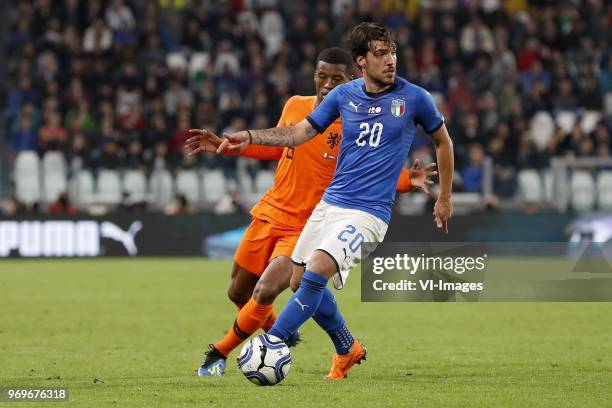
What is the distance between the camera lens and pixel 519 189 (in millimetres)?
23344

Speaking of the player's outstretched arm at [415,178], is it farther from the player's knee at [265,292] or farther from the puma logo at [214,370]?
the puma logo at [214,370]

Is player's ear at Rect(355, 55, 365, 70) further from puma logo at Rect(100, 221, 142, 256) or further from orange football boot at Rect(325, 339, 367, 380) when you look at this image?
puma logo at Rect(100, 221, 142, 256)

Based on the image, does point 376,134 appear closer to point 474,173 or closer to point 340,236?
point 340,236

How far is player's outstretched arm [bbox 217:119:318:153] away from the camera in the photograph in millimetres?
8039

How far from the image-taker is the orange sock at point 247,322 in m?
9.06

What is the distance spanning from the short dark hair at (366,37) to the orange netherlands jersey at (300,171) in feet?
3.32

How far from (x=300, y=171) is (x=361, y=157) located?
41.6 inches

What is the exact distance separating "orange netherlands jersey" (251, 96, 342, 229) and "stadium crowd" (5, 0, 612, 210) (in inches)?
544

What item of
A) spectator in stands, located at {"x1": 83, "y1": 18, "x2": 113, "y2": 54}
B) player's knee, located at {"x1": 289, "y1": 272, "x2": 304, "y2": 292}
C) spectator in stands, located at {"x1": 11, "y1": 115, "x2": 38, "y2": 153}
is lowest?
spectator in stands, located at {"x1": 11, "y1": 115, "x2": 38, "y2": 153}

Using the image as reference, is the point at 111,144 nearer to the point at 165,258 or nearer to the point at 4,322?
the point at 165,258

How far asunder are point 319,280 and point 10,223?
49.9ft

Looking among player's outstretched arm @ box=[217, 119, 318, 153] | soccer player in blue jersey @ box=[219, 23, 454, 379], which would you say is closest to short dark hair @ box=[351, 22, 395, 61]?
soccer player in blue jersey @ box=[219, 23, 454, 379]

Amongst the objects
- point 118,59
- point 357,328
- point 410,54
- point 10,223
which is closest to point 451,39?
point 410,54

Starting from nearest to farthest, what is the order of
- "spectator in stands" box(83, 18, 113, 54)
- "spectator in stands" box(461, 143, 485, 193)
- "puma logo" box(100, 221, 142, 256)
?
"puma logo" box(100, 221, 142, 256)
"spectator in stands" box(461, 143, 485, 193)
"spectator in stands" box(83, 18, 113, 54)
